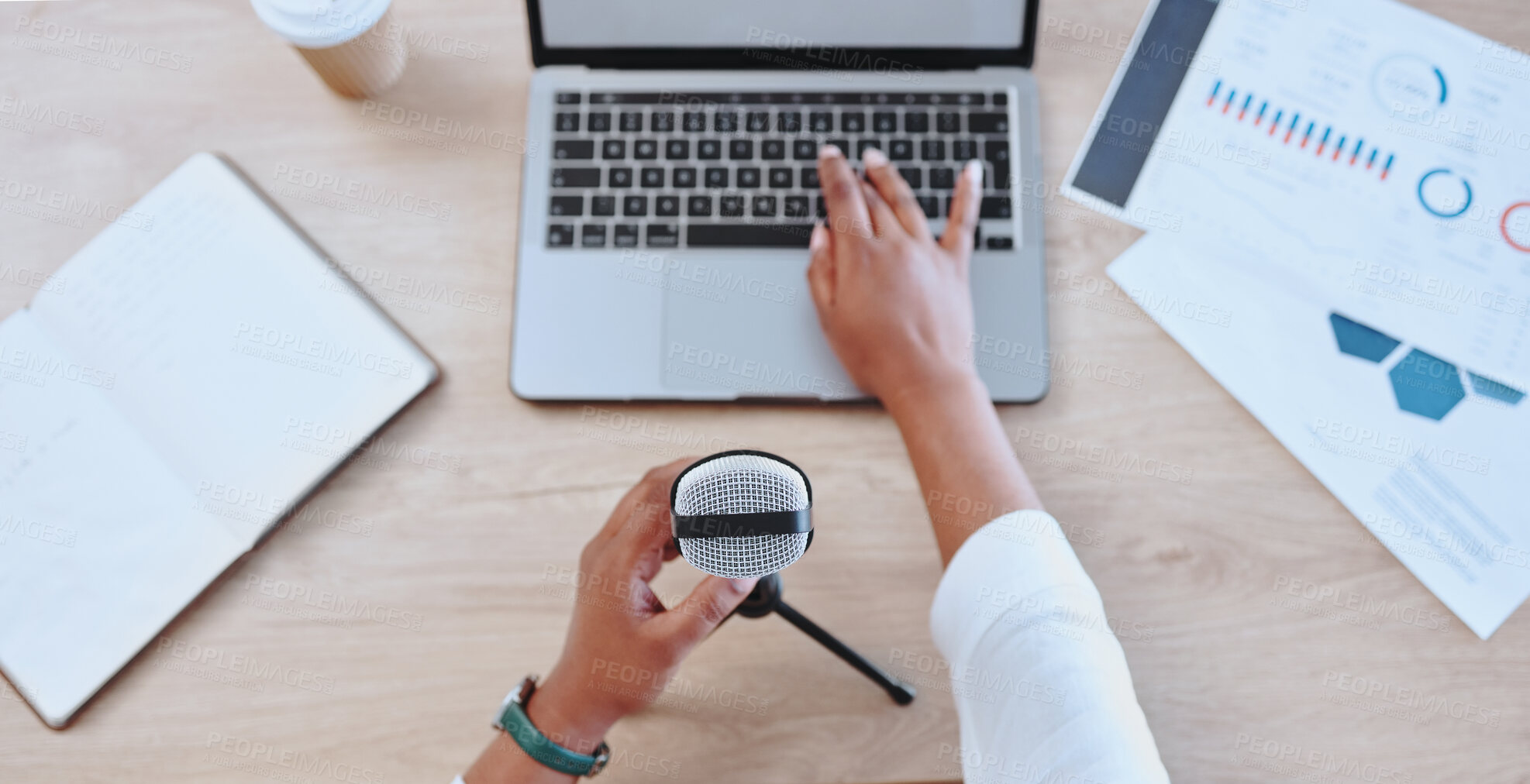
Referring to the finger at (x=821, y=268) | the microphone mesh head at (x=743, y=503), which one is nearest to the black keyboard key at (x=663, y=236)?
the finger at (x=821, y=268)

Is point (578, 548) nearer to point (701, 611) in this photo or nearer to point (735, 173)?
point (701, 611)

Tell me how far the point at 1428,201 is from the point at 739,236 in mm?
571

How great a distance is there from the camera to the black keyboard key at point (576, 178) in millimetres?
779

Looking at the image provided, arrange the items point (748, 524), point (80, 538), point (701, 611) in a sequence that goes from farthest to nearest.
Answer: point (80, 538) → point (701, 611) → point (748, 524)

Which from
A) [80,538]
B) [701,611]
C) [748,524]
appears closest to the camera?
[748,524]

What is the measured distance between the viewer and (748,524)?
46 cm

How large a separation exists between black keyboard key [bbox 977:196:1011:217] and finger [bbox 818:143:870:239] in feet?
0.32

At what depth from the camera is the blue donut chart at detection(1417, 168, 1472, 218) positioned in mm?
780

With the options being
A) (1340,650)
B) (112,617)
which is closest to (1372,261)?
(1340,650)

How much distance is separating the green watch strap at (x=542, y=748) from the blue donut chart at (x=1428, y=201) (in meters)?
0.79

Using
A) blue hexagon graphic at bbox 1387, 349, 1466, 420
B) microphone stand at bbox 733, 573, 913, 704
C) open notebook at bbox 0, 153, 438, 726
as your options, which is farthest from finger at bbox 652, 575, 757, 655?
blue hexagon graphic at bbox 1387, 349, 1466, 420

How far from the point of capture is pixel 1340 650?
0.72 metres

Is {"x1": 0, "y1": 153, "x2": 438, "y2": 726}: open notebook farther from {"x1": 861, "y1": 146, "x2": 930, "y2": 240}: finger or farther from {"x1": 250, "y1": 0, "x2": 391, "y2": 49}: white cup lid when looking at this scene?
{"x1": 861, "y1": 146, "x2": 930, "y2": 240}: finger


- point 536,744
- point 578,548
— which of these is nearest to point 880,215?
point 578,548
